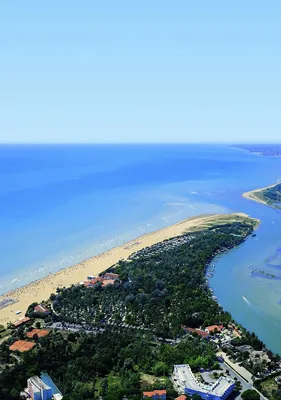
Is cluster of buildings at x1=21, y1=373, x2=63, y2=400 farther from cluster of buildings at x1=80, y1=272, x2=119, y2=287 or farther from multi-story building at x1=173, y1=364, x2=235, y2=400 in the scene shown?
cluster of buildings at x1=80, y1=272, x2=119, y2=287

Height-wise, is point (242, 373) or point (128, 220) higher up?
point (128, 220)

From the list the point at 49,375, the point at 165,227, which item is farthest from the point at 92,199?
the point at 49,375

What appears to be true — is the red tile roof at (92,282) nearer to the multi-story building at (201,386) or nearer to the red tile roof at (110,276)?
the red tile roof at (110,276)

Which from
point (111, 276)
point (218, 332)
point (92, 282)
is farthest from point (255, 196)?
point (218, 332)

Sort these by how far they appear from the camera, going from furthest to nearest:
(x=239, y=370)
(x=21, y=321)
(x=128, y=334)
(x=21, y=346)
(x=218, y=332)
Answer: (x=21, y=321) → (x=218, y=332) → (x=128, y=334) → (x=21, y=346) → (x=239, y=370)

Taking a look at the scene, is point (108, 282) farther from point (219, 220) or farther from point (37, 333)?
point (219, 220)

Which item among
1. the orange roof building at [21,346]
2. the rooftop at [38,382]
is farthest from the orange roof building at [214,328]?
the rooftop at [38,382]
